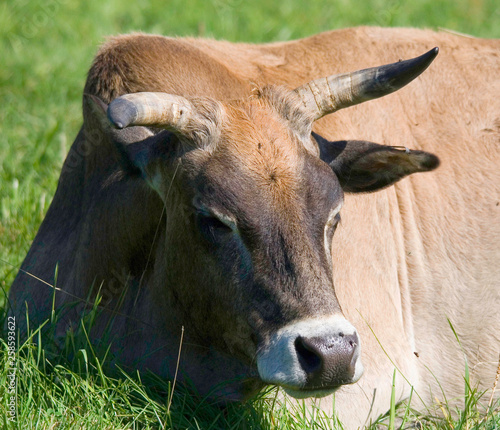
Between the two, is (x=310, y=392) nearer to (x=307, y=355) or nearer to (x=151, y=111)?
(x=307, y=355)

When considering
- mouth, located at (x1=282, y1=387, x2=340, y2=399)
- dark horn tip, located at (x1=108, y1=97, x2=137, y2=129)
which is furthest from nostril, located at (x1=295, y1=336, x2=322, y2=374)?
dark horn tip, located at (x1=108, y1=97, x2=137, y2=129)

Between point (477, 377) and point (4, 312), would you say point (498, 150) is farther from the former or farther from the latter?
point (4, 312)

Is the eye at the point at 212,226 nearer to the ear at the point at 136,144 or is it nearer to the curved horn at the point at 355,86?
the ear at the point at 136,144

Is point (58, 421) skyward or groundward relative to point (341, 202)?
groundward

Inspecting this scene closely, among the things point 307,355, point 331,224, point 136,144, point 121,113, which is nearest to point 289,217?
point 331,224

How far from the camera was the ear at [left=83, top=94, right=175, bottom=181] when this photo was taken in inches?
187

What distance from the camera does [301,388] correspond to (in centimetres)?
393

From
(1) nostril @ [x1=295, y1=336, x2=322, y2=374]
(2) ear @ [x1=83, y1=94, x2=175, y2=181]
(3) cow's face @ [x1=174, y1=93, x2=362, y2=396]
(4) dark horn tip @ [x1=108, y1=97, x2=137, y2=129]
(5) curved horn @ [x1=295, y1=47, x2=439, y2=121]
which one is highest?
(5) curved horn @ [x1=295, y1=47, x2=439, y2=121]

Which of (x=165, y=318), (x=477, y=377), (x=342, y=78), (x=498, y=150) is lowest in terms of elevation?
(x=477, y=377)

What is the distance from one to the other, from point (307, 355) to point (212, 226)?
2.97 feet

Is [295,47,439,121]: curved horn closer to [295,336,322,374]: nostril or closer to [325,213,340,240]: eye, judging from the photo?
[325,213,340,240]: eye

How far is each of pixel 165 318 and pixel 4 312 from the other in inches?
51.2

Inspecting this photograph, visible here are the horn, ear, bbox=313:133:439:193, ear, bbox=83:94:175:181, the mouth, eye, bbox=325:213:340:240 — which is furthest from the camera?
ear, bbox=313:133:439:193

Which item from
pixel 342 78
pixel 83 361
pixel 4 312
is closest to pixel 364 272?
pixel 342 78
